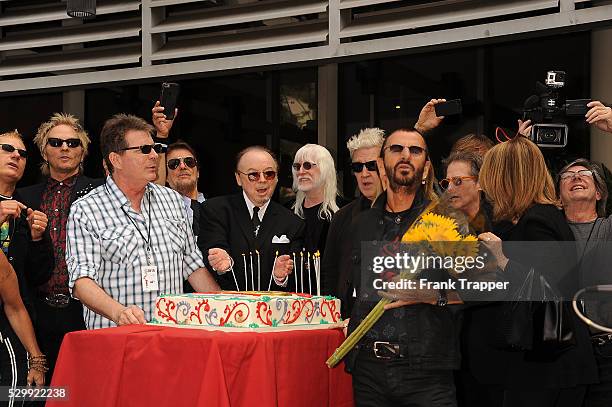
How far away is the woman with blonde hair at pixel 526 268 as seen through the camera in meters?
3.40

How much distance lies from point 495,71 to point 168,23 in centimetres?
282

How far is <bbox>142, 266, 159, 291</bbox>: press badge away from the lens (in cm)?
401

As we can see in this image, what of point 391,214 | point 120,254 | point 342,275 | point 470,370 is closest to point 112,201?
point 120,254

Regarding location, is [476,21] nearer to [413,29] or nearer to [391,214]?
[413,29]

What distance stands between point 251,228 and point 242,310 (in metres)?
1.03

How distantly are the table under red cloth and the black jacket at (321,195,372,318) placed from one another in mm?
219

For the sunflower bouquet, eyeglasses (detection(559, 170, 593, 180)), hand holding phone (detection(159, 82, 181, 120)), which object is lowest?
the sunflower bouquet

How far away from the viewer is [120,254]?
400cm

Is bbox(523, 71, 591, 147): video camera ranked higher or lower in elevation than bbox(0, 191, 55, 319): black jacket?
higher

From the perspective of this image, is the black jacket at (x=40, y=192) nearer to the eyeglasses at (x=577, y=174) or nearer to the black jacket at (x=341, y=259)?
the black jacket at (x=341, y=259)

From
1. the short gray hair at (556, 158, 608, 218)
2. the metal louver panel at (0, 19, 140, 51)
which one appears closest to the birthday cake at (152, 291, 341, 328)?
the short gray hair at (556, 158, 608, 218)

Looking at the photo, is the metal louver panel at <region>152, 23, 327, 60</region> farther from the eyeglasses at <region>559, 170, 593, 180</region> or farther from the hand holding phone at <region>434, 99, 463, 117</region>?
the eyeglasses at <region>559, 170, 593, 180</region>

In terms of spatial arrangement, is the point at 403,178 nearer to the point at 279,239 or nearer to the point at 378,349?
the point at 378,349

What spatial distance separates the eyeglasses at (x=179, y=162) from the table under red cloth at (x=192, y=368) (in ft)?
7.38
